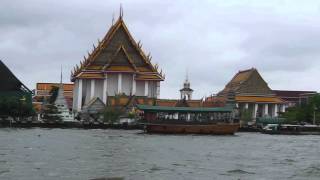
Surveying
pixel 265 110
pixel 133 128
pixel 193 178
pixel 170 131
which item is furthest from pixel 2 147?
pixel 265 110

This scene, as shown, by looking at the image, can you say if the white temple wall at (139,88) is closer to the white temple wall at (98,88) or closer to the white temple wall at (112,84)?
the white temple wall at (112,84)

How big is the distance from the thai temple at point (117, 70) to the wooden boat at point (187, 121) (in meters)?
32.3

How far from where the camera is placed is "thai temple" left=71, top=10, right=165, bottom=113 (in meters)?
111

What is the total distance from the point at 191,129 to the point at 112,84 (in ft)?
137

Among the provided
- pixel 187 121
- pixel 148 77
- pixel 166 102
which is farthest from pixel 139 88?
pixel 187 121

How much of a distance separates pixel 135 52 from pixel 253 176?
85.8 m

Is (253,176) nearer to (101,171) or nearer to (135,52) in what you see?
(101,171)

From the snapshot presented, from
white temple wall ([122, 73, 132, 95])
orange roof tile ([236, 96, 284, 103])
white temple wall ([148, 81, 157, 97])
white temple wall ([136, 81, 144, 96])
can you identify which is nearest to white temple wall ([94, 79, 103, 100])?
white temple wall ([122, 73, 132, 95])

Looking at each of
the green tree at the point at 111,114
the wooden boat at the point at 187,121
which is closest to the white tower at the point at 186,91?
the green tree at the point at 111,114

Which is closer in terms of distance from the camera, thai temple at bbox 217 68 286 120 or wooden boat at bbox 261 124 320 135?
wooden boat at bbox 261 124 320 135

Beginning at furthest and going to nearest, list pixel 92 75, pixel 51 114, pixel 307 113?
pixel 92 75 < pixel 307 113 < pixel 51 114

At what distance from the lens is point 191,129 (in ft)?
245

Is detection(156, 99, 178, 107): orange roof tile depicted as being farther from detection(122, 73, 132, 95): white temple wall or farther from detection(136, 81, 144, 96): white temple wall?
detection(136, 81, 144, 96): white temple wall

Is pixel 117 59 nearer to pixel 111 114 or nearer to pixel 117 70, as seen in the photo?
pixel 117 70
